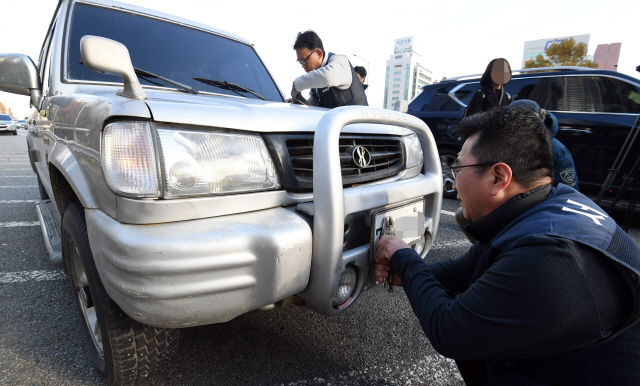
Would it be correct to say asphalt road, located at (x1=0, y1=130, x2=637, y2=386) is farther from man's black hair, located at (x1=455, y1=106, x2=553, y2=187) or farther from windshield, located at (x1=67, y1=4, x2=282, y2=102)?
windshield, located at (x1=67, y1=4, x2=282, y2=102)

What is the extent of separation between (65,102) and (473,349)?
1900 mm

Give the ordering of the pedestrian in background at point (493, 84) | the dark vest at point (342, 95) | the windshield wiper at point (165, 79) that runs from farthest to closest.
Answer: the pedestrian in background at point (493, 84) → the dark vest at point (342, 95) → the windshield wiper at point (165, 79)

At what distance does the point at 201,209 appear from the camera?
1.09m

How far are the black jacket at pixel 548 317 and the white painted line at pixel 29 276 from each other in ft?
8.37

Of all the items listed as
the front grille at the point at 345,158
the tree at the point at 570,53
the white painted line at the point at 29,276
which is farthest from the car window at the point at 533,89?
the tree at the point at 570,53

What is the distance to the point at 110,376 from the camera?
1350 mm

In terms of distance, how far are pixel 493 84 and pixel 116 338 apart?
3604 mm

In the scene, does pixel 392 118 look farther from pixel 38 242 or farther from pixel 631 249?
pixel 38 242

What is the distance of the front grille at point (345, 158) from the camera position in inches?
51.5

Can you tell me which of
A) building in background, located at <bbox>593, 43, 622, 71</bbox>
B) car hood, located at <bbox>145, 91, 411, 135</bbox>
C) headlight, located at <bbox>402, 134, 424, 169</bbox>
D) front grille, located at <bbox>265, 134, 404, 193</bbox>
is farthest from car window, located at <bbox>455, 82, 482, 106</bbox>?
building in background, located at <bbox>593, 43, 622, 71</bbox>

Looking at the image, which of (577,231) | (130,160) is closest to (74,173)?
(130,160)

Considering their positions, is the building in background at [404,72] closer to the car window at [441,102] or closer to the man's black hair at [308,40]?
the car window at [441,102]

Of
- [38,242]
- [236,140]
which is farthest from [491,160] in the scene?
[38,242]

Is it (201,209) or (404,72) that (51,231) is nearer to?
(201,209)
